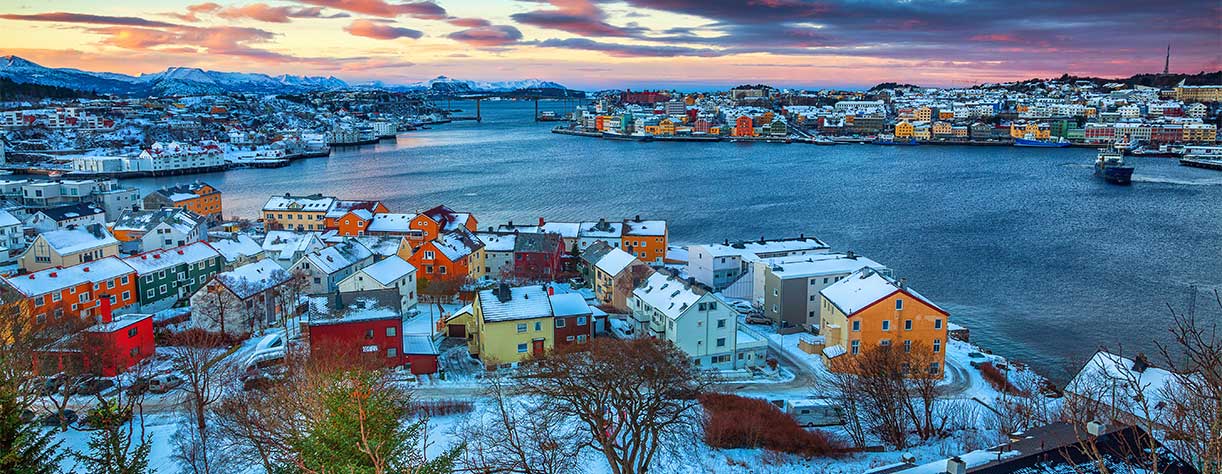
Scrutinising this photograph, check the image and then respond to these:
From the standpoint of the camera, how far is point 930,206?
91.5ft

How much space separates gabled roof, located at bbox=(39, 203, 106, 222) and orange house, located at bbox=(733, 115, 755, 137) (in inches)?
1991

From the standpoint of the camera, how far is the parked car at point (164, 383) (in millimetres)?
8847

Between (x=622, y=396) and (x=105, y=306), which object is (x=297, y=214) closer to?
(x=105, y=306)

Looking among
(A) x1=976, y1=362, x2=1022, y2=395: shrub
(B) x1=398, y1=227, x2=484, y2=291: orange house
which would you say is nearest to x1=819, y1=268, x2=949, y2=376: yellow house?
(A) x1=976, y1=362, x2=1022, y2=395: shrub

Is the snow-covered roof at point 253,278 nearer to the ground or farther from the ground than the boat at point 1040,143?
nearer to the ground

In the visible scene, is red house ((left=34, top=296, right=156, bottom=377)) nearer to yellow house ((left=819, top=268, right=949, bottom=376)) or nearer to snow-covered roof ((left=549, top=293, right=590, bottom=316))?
snow-covered roof ((left=549, top=293, right=590, bottom=316))

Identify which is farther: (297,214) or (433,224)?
(297,214)

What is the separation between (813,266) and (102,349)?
32.7 ft

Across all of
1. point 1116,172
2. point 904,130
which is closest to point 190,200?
point 1116,172

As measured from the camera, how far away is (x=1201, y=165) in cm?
4034

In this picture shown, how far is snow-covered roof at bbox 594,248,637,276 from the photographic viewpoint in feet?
42.6

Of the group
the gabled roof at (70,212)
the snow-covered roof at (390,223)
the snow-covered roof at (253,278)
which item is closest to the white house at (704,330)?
the snow-covered roof at (253,278)

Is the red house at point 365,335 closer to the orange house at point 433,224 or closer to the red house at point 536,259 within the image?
the red house at point 536,259

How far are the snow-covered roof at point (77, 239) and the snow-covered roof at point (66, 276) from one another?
203 centimetres
